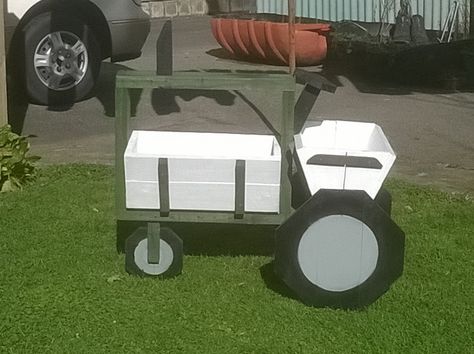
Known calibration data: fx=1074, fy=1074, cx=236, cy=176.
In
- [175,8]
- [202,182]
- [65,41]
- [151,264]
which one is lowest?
[175,8]

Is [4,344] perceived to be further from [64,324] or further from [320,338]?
[320,338]

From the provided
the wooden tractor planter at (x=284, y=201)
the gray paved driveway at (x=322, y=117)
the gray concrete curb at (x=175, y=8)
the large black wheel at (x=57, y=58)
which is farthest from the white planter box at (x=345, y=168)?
the gray concrete curb at (x=175, y=8)

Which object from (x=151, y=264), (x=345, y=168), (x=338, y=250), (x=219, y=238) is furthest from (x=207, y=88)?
(x=219, y=238)

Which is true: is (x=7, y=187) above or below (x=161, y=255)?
below

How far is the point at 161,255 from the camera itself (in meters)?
5.04

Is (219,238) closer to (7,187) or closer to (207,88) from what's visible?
(207,88)

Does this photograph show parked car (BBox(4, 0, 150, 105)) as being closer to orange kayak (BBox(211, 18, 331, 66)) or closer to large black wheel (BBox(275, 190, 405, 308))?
orange kayak (BBox(211, 18, 331, 66))

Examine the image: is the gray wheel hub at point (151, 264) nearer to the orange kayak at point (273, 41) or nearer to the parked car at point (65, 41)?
the parked car at point (65, 41)

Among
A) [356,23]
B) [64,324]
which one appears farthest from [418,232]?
[356,23]

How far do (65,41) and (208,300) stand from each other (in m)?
5.75

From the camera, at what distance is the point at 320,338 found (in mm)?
4398

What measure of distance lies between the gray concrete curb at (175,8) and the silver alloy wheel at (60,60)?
915 cm

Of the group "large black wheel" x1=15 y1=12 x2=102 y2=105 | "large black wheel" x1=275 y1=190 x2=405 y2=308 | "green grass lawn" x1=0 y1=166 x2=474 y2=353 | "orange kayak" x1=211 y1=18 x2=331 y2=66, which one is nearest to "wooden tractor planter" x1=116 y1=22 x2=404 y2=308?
"large black wheel" x1=275 y1=190 x2=405 y2=308

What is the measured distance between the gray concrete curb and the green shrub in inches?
492
